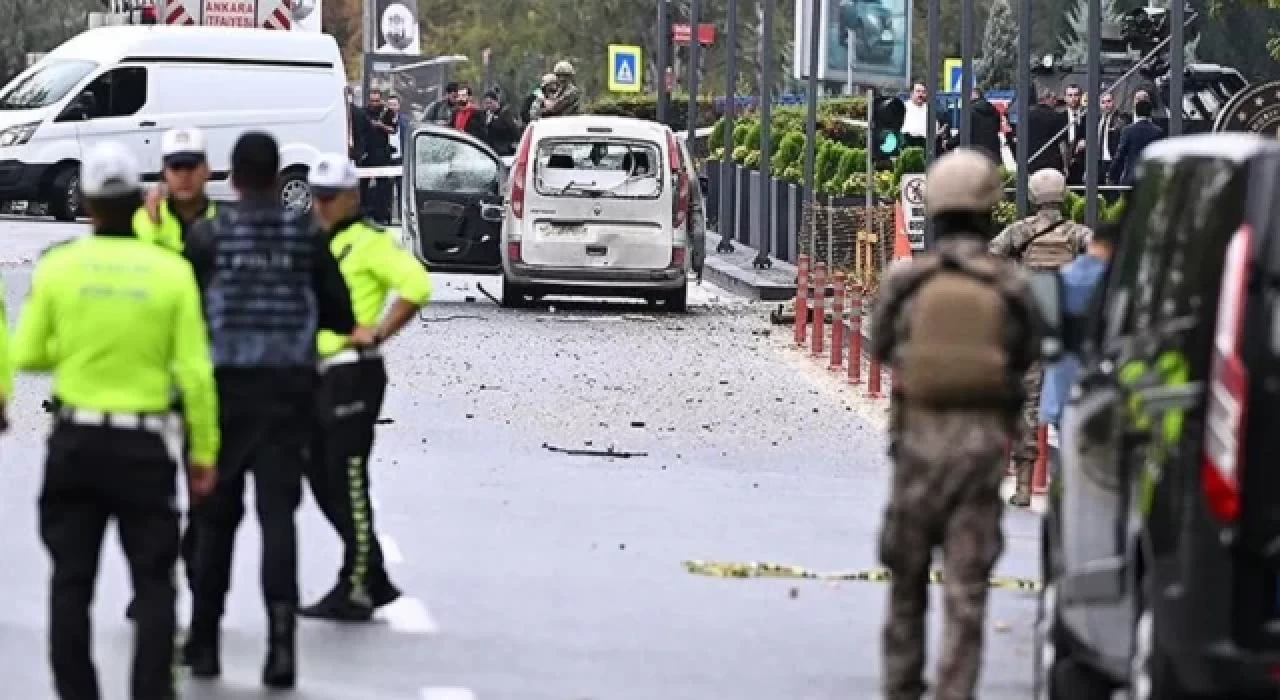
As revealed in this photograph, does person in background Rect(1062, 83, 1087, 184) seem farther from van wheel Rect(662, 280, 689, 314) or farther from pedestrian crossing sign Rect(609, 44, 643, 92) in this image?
pedestrian crossing sign Rect(609, 44, 643, 92)

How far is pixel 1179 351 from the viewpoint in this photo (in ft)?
28.1

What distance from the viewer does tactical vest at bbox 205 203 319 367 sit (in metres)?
11.3

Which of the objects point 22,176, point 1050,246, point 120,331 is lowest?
point 22,176

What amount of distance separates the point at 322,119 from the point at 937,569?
31.9 m

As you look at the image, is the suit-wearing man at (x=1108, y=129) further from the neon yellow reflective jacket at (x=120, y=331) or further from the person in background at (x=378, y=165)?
the neon yellow reflective jacket at (x=120, y=331)

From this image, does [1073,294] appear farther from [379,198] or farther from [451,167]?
[379,198]

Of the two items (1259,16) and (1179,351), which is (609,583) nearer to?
(1179,351)

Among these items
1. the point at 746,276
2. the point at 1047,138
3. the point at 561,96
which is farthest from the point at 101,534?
the point at 1047,138

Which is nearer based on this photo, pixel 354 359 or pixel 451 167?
pixel 354 359

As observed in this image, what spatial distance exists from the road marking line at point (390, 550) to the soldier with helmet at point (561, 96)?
85.3 ft

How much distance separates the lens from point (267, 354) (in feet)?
37.0

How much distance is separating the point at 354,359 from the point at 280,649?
160 centimetres

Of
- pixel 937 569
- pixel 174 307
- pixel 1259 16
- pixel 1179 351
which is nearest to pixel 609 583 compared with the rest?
Answer: pixel 937 569

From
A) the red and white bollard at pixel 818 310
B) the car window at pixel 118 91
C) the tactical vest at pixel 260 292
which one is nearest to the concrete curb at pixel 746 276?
the red and white bollard at pixel 818 310
